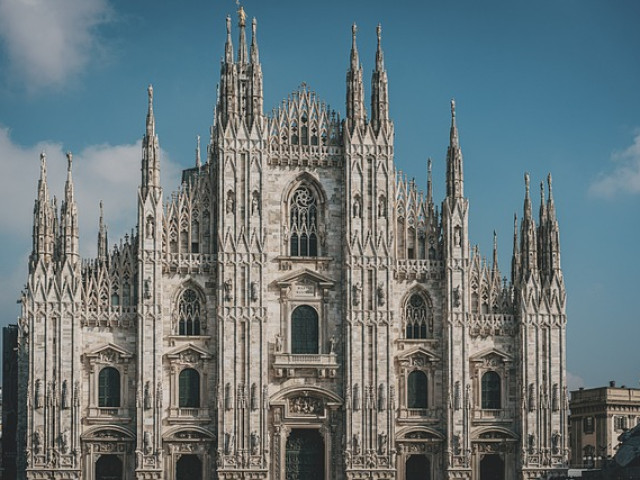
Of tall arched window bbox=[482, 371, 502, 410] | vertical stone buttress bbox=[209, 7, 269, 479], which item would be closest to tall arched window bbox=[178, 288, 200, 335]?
vertical stone buttress bbox=[209, 7, 269, 479]

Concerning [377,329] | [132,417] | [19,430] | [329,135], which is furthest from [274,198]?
[19,430]

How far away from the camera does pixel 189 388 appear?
6262 cm

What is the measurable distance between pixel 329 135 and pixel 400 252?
7.27 m

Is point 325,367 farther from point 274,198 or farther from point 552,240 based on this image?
point 552,240

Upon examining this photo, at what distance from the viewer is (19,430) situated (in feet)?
226

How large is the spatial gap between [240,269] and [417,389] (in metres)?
11.3

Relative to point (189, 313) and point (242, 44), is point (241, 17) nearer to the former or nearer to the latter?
point (242, 44)

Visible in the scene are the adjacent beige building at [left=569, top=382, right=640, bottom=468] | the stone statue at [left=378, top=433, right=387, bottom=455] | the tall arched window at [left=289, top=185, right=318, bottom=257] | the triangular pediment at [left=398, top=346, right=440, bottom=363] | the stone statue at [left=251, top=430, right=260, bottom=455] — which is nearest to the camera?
the stone statue at [left=251, top=430, right=260, bottom=455]

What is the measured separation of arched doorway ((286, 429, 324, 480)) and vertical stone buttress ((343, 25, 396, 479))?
176 centimetres

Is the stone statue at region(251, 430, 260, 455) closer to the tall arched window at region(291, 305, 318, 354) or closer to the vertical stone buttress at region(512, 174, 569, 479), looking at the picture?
the tall arched window at region(291, 305, 318, 354)

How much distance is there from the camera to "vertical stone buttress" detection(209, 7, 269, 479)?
6184cm

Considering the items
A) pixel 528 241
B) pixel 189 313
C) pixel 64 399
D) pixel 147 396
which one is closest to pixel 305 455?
pixel 147 396

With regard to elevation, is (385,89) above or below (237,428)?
above

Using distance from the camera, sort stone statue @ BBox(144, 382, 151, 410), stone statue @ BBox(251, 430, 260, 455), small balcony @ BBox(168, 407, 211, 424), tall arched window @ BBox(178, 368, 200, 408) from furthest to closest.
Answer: tall arched window @ BBox(178, 368, 200, 408)
small balcony @ BBox(168, 407, 211, 424)
stone statue @ BBox(251, 430, 260, 455)
stone statue @ BBox(144, 382, 151, 410)
